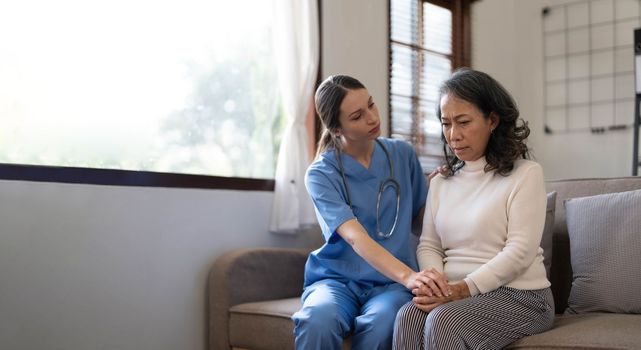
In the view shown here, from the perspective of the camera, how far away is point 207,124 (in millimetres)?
2689

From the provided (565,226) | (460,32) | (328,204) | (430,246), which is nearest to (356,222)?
(328,204)

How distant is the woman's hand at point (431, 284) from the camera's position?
163 cm

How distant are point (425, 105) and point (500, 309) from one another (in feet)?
7.76

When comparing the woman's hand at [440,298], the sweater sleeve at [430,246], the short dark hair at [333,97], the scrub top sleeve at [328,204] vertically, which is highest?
the short dark hair at [333,97]

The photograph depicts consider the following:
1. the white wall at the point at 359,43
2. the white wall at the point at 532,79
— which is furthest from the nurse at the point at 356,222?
the white wall at the point at 532,79

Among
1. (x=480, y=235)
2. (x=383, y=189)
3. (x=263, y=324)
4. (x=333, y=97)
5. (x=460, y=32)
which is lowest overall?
(x=263, y=324)

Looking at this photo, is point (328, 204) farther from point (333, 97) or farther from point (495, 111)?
point (495, 111)

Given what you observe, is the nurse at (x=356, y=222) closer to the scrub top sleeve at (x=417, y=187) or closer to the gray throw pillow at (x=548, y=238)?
the scrub top sleeve at (x=417, y=187)

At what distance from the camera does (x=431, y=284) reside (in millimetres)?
1639

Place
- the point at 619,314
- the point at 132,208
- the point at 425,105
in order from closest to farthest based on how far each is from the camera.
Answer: the point at 619,314 → the point at 132,208 → the point at 425,105

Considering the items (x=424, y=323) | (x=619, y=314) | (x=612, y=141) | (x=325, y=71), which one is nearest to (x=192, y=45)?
(x=325, y=71)

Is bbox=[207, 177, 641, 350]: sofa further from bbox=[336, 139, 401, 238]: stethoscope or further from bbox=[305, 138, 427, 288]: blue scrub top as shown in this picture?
bbox=[336, 139, 401, 238]: stethoscope

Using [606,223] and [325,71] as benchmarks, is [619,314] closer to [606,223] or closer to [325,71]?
[606,223]

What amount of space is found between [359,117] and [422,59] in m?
1.92
